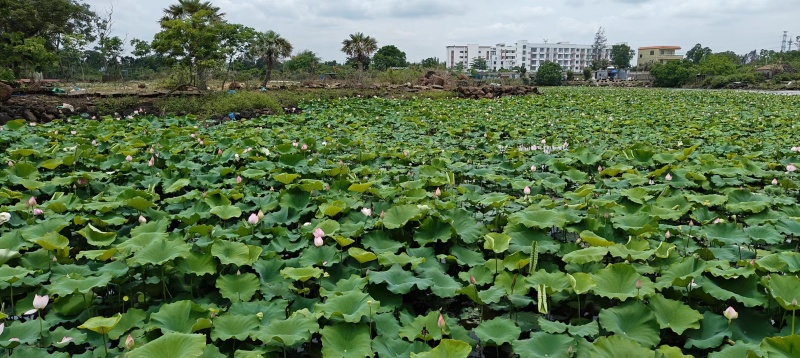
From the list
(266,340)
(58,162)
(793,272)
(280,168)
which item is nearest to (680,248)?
(793,272)

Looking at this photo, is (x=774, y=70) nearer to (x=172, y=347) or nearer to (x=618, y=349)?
(x=618, y=349)

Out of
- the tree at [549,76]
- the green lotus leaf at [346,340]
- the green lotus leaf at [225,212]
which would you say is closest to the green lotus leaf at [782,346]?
the green lotus leaf at [346,340]

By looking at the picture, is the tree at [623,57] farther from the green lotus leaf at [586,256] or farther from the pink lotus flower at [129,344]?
the pink lotus flower at [129,344]

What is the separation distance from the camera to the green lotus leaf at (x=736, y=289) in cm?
206

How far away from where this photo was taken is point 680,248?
2.82m

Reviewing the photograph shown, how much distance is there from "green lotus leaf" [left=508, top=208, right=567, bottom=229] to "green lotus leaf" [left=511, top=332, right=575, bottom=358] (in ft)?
3.43

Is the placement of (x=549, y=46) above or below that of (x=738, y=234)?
above

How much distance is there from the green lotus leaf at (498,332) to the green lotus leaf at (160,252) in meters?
1.39

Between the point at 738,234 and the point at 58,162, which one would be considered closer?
the point at 738,234

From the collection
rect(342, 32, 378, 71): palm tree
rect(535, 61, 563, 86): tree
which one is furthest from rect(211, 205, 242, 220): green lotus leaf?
rect(535, 61, 563, 86): tree

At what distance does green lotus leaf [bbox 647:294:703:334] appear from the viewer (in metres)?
1.94

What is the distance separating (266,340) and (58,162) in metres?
3.89

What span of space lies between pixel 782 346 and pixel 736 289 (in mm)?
573

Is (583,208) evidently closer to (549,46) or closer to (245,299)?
(245,299)
